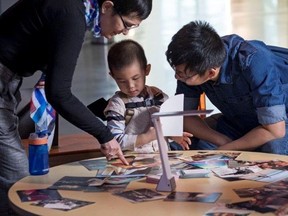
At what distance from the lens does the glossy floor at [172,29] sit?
7.17 metres

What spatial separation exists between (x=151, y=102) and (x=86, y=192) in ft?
3.06

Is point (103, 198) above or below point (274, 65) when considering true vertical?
below

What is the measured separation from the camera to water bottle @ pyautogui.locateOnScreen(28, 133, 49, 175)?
2.09m

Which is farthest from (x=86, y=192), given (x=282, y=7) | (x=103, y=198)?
(x=282, y=7)

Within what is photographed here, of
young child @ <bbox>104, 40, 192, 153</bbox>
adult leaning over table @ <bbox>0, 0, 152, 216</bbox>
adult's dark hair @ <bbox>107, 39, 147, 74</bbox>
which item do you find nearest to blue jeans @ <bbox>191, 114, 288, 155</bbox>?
young child @ <bbox>104, 40, 192, 153</bbox>

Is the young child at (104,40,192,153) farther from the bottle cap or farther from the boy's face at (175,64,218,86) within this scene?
the bottle cap

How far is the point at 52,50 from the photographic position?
193 centimetres

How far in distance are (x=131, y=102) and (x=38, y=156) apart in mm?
670

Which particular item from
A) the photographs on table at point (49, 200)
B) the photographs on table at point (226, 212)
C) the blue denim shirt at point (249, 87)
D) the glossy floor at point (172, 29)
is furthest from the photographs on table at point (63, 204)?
the glossy floor at point (172, 29)

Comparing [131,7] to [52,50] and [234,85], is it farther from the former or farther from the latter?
→ [234,85]

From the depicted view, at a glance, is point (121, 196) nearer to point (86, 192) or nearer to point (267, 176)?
point (86, 192)

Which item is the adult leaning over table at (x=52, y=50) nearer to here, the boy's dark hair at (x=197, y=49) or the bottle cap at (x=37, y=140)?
the bottle cap at (x=37, y=140)

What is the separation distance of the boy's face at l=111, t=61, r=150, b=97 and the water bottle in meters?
0.56

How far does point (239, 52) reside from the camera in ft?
8.36
